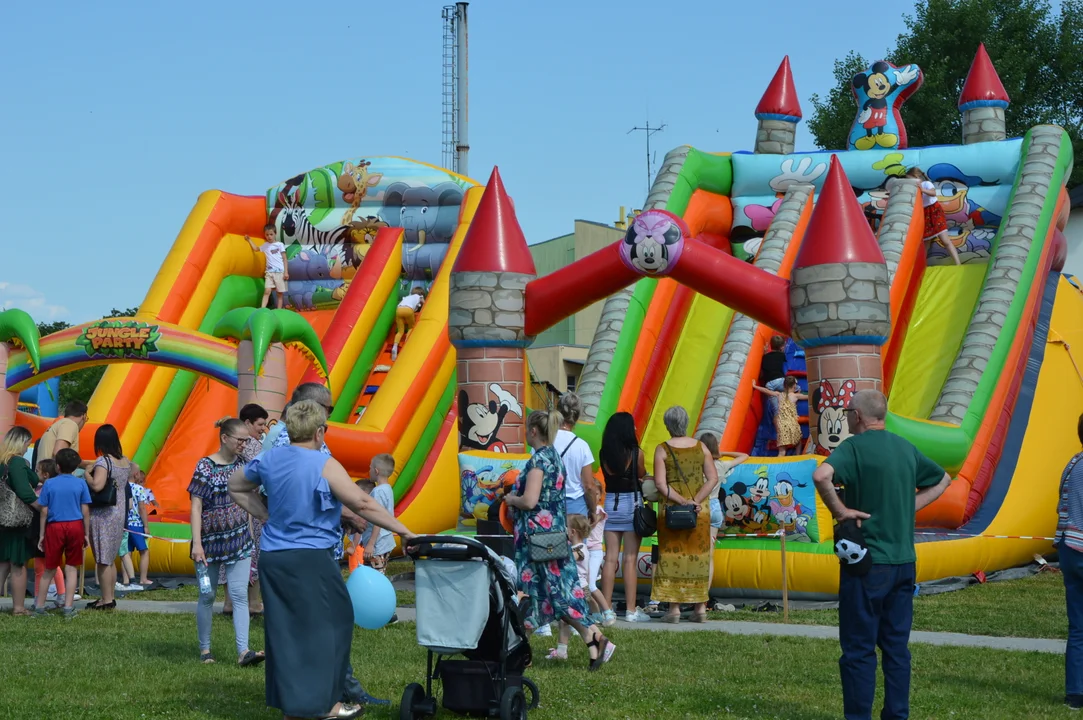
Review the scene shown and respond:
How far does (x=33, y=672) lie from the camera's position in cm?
693

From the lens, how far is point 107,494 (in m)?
10.0

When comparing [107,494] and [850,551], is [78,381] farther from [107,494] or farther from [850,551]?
[850,551]

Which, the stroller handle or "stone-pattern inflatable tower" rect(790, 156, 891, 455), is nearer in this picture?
the stroller handle

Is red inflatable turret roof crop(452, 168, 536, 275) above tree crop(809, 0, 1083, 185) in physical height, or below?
below

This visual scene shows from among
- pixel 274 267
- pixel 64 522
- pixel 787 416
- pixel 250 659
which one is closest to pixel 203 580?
pixel 250 659

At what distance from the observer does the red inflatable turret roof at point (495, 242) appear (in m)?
11.1

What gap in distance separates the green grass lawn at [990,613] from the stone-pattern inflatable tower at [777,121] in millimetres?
6412

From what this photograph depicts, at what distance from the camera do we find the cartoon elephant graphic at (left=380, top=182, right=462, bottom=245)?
15.4 m

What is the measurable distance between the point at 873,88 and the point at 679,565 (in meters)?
8.35

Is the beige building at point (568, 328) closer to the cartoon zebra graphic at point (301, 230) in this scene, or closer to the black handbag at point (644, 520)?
the cartoon zebra graphic at point (301, 230)

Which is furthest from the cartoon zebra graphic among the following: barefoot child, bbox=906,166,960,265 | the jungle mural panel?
barefoot child, bbox=906,166,960,265

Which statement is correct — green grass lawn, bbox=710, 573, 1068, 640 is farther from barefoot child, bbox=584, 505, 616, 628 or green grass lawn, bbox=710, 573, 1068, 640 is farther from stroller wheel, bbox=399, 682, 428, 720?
stroller wheel, bbox=399, 682, 428, 720

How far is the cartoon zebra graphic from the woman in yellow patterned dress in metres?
7.76

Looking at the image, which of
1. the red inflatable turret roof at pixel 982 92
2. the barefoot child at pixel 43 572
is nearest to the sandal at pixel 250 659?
the barefoot child at pixel 43 572
